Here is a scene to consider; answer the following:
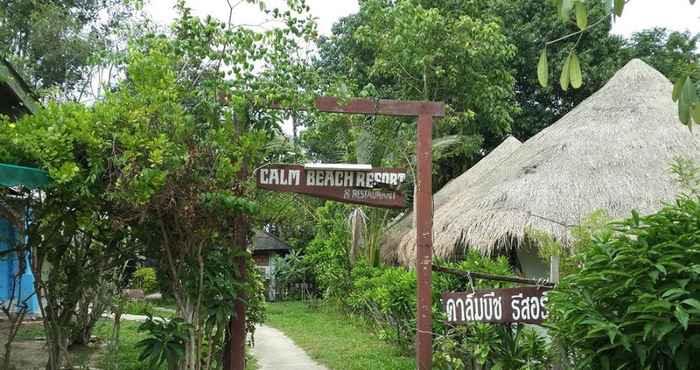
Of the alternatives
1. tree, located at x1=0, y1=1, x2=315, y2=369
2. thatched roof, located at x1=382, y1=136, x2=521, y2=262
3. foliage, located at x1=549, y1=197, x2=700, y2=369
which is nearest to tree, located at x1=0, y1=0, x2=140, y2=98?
thatched roof, located at x1=382, y1=136, x2=521, y2=262

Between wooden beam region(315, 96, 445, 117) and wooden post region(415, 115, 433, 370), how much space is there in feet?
0.27

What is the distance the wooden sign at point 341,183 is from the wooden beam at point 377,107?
54cm

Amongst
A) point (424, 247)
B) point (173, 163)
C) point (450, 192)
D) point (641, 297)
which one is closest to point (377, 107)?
point (424, 247)

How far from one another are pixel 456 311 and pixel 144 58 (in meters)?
3.15

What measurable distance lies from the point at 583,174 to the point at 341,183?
587 cm

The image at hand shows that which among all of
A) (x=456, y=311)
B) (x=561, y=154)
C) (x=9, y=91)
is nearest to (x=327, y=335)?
(x=561, y=154)

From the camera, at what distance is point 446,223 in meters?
11.2

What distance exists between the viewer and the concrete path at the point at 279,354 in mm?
9500

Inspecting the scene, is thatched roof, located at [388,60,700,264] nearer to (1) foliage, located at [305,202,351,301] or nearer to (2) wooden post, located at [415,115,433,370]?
(2) wooden post, located at [415,115,433,370]

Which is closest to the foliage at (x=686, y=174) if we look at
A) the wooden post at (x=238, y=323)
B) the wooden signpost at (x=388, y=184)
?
the wooden signpost at (x=388, y=184)

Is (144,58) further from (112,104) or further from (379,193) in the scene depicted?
(379,193)

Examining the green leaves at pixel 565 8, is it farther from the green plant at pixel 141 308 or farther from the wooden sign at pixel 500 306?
the green plant at pixel 141 308

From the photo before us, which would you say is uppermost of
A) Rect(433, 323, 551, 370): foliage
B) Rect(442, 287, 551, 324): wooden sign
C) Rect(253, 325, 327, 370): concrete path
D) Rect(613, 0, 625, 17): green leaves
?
Rect(613, 0, 625, 17): green leaves

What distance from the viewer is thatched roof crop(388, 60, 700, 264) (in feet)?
32.5
